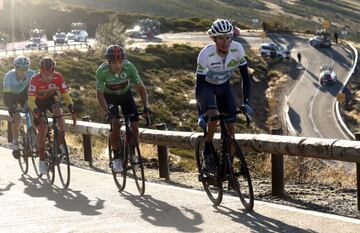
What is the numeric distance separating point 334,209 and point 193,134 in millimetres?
3283

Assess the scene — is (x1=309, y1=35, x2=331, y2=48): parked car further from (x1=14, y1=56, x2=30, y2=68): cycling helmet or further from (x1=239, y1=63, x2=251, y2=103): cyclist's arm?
(x1=239, y1=63, x2=251, y2=103): cyclist's arm

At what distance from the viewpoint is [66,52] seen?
7169 centimetres

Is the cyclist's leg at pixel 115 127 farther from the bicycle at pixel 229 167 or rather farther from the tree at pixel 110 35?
the tree at pixel 110 35

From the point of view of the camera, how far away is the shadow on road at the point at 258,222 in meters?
6.51

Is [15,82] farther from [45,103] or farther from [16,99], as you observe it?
[45,103]

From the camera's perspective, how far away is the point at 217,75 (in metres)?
7.77

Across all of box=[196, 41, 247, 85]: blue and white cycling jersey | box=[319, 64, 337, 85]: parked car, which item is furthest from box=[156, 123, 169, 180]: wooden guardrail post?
box=[319, 64, 337, 85]: parked car

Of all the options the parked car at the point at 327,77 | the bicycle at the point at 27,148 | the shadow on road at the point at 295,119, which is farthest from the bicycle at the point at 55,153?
the parked car at the point at 327,77

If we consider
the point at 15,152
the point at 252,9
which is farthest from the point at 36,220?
the point at 252,9

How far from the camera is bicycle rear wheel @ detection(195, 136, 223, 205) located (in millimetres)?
7871

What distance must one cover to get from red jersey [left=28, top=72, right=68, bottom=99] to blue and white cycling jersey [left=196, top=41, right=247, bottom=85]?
339 cm

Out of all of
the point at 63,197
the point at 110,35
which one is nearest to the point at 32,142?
the point at 63,197

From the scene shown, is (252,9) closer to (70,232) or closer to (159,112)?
(159,112)

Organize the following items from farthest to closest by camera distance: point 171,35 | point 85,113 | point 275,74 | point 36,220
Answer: point 171,35 < point 275,74 < point 85,113 < point 36,220
